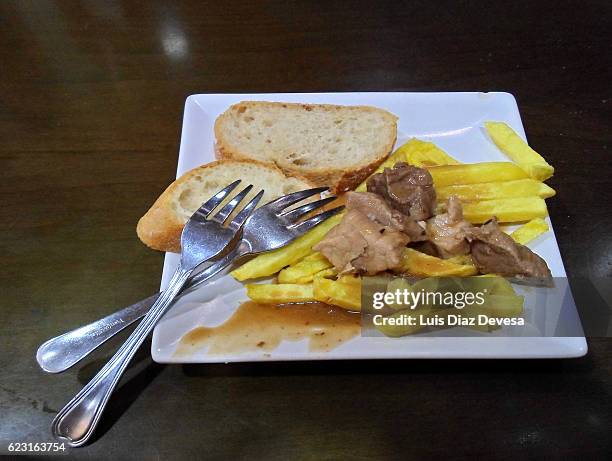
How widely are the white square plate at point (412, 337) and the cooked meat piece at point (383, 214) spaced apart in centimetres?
35

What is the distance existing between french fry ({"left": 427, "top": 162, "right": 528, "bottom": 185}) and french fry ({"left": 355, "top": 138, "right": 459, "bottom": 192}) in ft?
0.42

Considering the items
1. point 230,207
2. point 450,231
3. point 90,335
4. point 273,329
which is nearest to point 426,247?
point 450,231

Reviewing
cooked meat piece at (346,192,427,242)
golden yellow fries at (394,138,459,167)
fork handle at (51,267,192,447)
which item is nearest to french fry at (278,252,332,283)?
cooked meat piece at (346,192,427,242)

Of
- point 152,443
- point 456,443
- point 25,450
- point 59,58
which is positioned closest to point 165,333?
point 152,443

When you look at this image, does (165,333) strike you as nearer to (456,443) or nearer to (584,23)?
(456,443)

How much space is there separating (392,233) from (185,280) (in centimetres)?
68

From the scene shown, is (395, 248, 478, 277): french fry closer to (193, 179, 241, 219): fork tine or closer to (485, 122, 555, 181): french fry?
(485, 122, 555, 181): french fry

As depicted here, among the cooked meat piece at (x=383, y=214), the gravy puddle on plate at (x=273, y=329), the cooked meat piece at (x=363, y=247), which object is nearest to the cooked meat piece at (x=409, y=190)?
the cooked meat piece at (x=383, y=214)

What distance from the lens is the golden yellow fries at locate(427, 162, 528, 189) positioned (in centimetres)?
192

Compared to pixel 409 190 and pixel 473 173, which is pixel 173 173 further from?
pixel 473 173

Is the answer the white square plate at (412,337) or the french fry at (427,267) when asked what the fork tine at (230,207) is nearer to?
the white square plate at (412,337)

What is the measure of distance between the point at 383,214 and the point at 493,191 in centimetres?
46

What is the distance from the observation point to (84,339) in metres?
1.59

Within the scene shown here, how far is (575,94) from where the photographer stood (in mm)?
2686
